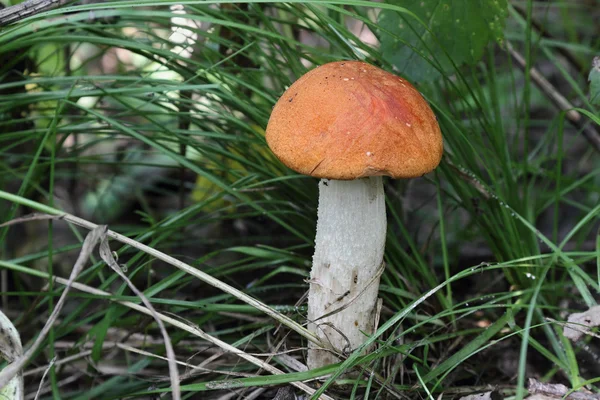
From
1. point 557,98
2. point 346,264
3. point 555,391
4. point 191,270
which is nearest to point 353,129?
point 346,264

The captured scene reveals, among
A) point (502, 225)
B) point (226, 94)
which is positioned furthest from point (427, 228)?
point (226, 94)

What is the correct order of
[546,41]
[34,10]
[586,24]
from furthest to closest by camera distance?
[586,24]
[546,41]
[34,10]

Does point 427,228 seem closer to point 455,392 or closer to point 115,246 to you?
point 455,392

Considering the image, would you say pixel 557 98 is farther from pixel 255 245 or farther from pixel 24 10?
pixel 24 10

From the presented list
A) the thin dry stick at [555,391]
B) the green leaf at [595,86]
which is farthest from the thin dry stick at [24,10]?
the thin dry stick at [555,391]

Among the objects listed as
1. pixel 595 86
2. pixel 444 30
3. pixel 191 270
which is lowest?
pixel 191 270

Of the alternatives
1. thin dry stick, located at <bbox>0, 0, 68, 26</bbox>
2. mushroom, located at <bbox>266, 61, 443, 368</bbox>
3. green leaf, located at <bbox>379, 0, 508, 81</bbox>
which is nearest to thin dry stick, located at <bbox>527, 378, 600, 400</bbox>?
mushroom, located at <bbox>266, 61, 443, 368</bbox>
